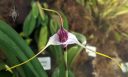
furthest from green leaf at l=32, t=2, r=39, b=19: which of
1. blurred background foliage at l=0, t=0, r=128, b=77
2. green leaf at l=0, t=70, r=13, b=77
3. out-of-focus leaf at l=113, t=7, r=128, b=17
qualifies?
out-of-focus leaf at l=113, t=7, r=128, b=17

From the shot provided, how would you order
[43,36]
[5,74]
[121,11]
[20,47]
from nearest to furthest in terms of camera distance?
[20,47]
[5,74]
[43,36]
[121,11]

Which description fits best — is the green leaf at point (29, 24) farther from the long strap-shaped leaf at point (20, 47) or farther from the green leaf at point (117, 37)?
the green leaf at point (117, 37)

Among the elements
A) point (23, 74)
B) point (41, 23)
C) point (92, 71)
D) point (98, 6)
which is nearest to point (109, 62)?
point (92, 71)

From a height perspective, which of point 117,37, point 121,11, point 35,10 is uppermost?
point 35,10

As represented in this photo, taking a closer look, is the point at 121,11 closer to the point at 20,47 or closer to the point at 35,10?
the point at 35,10

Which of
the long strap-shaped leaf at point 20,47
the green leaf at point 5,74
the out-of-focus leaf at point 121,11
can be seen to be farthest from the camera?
the out-of-focus leaf at point 121,11

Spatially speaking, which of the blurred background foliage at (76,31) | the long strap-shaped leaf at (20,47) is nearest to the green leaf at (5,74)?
the blurred background foliage at (76,31)

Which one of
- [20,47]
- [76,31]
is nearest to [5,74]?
[20,47]

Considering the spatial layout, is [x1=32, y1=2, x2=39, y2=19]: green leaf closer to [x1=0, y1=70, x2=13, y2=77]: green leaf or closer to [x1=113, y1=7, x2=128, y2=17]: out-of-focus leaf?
[x1=0, y1=70, x2=13, y2=77]: green leaf
